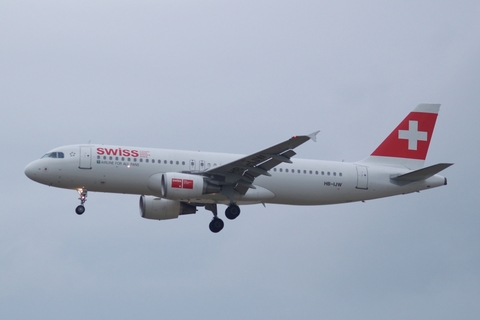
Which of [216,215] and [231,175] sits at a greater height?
[231,175]

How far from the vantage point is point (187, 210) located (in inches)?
2055

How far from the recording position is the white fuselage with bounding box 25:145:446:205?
4666cm

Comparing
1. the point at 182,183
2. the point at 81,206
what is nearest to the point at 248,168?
the point at 182,183

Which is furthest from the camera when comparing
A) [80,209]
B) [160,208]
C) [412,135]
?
[412,135]

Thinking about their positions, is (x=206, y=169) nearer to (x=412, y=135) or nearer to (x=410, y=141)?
(x=410, y=141)

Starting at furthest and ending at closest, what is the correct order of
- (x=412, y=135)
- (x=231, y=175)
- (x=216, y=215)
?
(x=412, y=135) → (x=216, y=215) → (x=231, y=175)

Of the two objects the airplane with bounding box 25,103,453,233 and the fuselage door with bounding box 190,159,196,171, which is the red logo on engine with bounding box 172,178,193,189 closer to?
the airplane with bounding box 25,103,453,233

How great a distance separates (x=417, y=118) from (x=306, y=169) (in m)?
8.49

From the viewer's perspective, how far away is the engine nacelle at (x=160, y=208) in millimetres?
51562

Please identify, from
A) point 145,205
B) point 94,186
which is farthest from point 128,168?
point 145,205

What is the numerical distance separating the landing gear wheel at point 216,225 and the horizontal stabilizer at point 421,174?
9.58 metres

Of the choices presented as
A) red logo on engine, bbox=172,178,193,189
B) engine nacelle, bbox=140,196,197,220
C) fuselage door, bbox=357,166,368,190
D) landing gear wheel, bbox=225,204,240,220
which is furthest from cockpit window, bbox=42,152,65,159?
fuselage door, bbox=357,166,368,190

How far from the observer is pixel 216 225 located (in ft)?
166

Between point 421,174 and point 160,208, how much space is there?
46.5 ft
